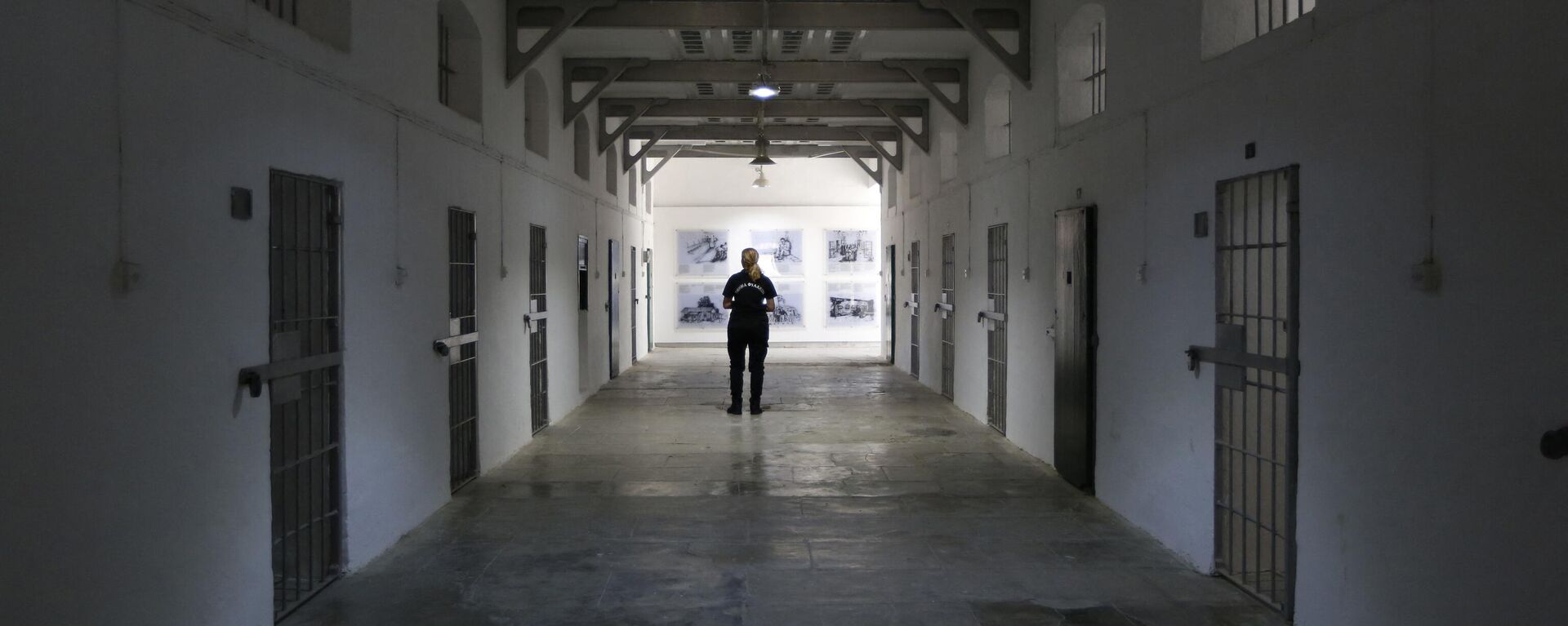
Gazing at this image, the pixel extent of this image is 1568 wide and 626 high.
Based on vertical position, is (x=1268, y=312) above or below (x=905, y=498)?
above

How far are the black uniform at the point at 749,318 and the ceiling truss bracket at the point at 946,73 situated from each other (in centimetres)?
252

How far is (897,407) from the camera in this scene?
1031cm

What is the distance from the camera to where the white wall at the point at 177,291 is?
2.62 metres

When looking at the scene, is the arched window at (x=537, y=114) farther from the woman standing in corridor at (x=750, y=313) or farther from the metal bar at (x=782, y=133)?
the metal bar at (x=782, y=133)

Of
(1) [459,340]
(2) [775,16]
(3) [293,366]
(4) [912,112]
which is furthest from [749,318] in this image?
(3) [293,366]

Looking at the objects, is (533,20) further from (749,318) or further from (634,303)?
(634,303)

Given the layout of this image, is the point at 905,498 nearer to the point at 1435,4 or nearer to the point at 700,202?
the point at 1435,4

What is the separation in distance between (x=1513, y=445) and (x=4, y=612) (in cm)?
391

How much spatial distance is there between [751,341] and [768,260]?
1028 centimetres

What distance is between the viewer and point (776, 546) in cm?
512

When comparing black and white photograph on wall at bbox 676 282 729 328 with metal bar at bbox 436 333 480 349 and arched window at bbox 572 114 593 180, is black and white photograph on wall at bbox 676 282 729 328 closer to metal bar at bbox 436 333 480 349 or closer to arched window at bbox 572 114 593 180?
arched window at bbox 572 114 593 180

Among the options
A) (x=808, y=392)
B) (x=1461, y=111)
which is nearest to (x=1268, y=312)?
(x=1461, y=111)

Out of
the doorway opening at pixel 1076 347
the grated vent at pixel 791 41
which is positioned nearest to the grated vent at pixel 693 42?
the grated vent at pixel 791 41

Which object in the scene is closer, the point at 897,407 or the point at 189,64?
the point at 189,64
